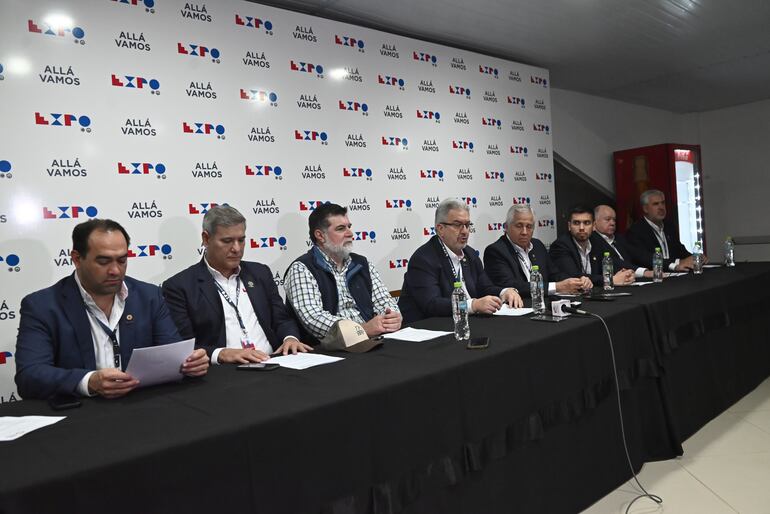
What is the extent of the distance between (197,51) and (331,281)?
1.60 m

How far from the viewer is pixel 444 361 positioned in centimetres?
173

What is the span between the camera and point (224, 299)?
2.49m

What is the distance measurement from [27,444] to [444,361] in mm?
1119

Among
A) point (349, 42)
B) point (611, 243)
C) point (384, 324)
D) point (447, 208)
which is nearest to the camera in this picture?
point (384, 324)

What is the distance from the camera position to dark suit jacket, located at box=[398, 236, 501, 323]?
3.03 m

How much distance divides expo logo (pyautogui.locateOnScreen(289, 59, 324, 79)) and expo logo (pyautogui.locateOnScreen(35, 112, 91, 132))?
1358mm

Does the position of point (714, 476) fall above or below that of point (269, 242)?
below

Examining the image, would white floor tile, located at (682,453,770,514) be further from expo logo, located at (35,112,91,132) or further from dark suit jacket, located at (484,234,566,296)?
expo logo, located at (35,112,91,132)

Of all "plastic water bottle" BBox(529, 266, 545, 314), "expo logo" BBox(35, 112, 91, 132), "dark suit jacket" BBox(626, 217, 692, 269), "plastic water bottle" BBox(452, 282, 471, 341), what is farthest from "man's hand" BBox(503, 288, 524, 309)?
"dark suit jacket" BBox(626, 217, 692, 269)

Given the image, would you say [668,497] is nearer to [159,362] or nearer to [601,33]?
[159,362]

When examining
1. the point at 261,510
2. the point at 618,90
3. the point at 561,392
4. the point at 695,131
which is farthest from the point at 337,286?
the point at 695,131

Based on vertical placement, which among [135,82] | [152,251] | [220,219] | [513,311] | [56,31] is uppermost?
[56,31]

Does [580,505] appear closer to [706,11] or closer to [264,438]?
[264,438]

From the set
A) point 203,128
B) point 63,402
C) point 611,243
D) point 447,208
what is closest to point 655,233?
point 611,243
